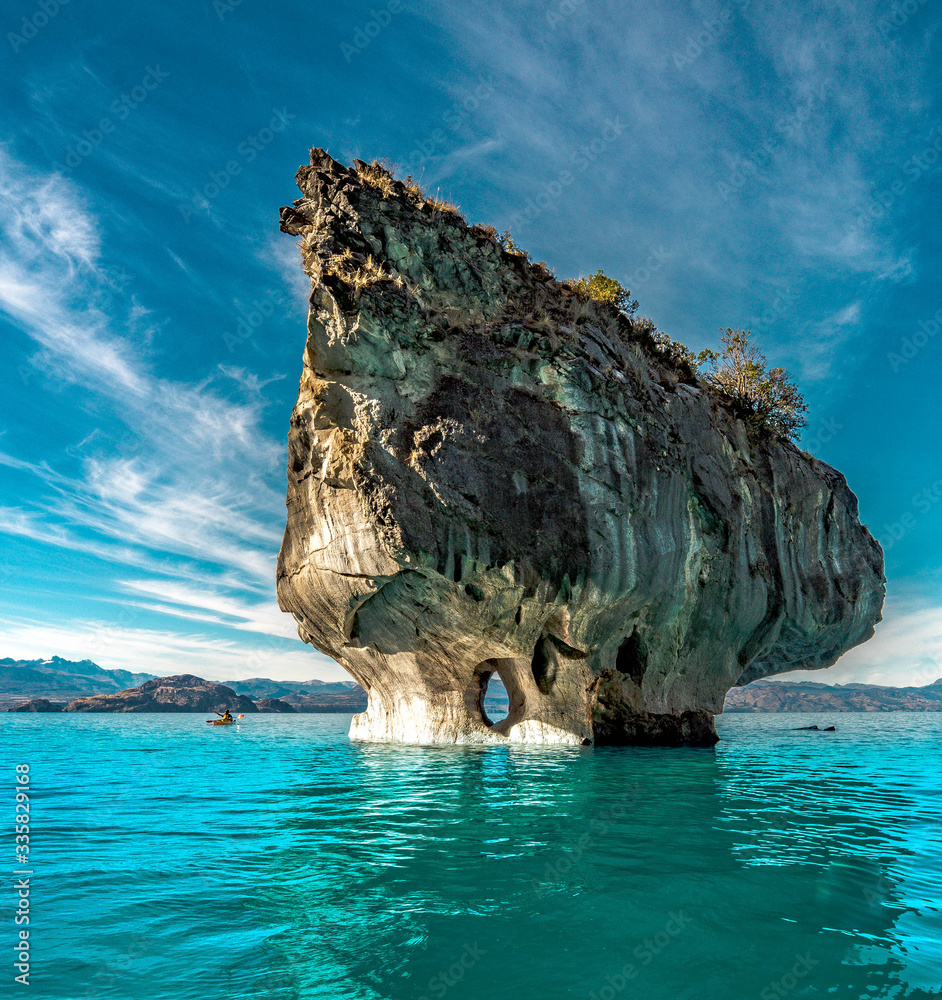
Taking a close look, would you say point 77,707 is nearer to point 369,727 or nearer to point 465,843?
point 369,727

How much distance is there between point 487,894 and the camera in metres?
6.01

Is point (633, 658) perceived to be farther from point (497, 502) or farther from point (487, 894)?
point (487, 894)

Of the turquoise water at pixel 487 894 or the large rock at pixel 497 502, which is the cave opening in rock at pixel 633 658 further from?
A: the turquoise water at pixel 487 894

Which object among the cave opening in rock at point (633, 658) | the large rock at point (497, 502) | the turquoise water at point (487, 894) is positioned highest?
the large rock at point (497, 502)

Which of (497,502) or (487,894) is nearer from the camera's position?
(487,894)

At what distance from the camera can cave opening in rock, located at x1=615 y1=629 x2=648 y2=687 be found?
75.8 feet

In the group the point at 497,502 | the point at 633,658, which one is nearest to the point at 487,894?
the point at 497,502

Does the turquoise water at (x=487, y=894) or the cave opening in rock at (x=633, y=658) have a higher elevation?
the cave opening in rock at (x=633, y=658)

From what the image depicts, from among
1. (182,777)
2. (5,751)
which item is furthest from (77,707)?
(182,777)

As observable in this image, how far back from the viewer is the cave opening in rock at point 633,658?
910 inches

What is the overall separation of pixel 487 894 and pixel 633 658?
18.6 m

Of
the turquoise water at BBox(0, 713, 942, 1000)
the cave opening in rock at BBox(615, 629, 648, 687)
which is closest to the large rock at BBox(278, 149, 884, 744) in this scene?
the cave opening in rock at BBox(615, 629, 648, 687)

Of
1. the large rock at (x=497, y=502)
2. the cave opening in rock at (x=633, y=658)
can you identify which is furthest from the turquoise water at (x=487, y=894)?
the cave opening in rock at (x=633, y=658)

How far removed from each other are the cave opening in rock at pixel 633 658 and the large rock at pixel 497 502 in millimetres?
118
